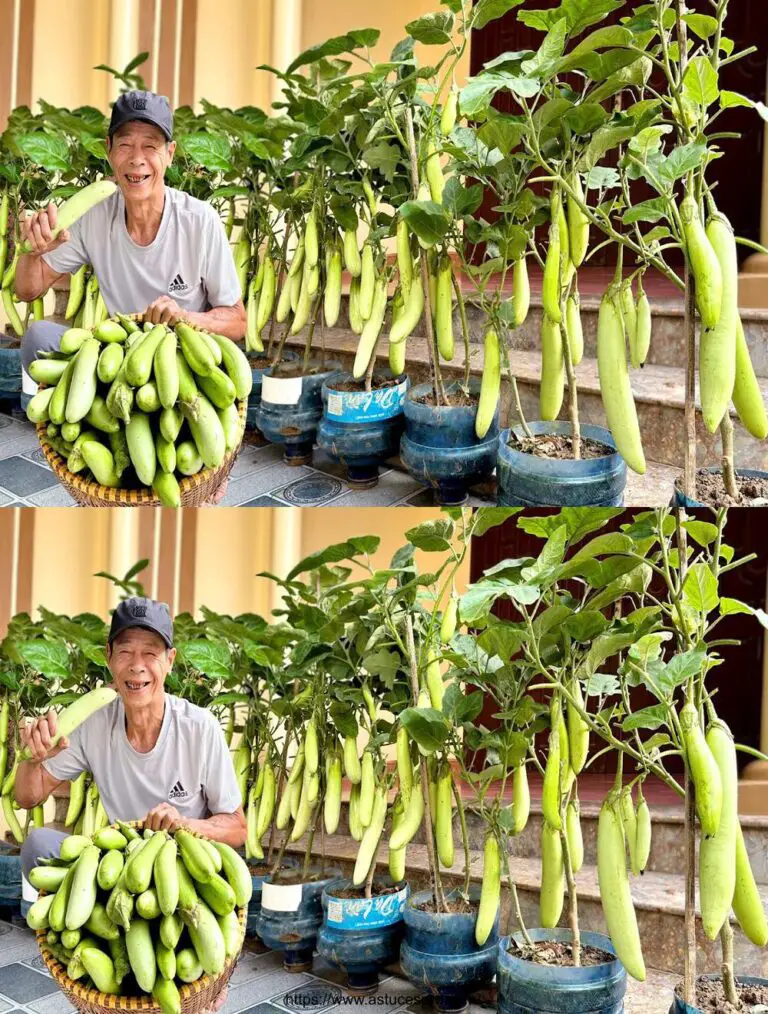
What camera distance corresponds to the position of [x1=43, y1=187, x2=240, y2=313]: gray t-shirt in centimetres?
246

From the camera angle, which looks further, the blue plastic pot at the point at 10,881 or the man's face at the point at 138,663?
the blue plastic pot at the point at 10,881

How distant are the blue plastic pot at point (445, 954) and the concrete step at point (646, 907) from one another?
0.74 feet

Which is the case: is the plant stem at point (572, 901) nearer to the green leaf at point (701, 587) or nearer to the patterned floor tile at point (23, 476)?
the green leaf at point (701, 587)

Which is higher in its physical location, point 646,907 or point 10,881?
point 646,907

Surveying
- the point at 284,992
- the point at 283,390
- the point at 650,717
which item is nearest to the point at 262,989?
the point at 284,992

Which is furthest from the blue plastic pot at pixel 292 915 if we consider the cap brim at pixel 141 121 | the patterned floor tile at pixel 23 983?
the cap brim at pixel 141 121

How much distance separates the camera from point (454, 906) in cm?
280

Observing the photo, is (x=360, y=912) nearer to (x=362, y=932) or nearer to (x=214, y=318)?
(x=362, y=932)

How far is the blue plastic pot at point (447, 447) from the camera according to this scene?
273 centimetres

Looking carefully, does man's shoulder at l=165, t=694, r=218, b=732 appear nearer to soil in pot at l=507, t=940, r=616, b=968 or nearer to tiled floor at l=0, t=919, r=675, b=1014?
tiled floor at l=0, t=919, r=675, b=1014

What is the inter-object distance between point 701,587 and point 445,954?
1.20m

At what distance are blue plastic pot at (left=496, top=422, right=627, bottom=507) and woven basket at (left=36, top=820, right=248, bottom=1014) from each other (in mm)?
946

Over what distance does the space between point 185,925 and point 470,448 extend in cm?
118

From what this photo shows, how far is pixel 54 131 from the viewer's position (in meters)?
3.15
